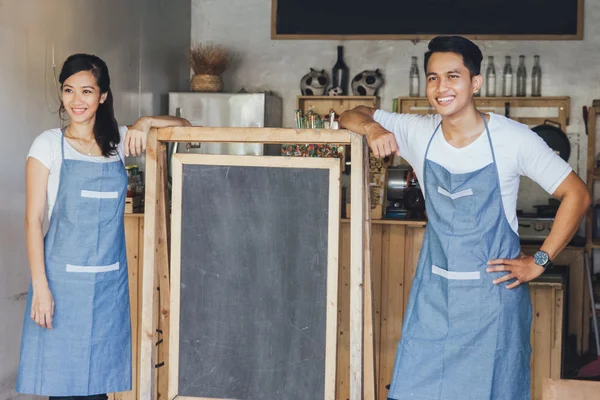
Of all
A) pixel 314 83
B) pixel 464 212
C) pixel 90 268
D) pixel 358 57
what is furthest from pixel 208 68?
pixel 464 212

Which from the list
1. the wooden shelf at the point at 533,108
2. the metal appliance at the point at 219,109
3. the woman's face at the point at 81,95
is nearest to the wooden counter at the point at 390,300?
the woman's face at the point at 81,95

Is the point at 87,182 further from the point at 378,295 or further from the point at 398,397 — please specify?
the point at 378,295

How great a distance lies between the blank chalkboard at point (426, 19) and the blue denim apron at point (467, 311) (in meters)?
4.27

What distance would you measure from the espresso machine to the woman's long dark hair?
1.97m

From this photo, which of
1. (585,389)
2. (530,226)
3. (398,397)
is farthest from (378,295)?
(530,226)

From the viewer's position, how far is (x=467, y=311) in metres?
2.41

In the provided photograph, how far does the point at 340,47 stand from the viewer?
6.62 meters

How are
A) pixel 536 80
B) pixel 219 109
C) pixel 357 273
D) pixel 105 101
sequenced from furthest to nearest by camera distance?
pixel 536 80, pixel 219 109, pixel 105 101, pixel 357 273

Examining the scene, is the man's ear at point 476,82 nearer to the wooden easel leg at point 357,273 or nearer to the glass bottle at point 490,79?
the wooden easel leg at point 357,273

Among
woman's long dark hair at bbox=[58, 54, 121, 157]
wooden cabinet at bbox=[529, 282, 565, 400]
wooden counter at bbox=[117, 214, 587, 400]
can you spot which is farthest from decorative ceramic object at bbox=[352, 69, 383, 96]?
woman's long dark hair at bbox=[58, 54, 121, 157]

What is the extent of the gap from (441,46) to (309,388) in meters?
1.11

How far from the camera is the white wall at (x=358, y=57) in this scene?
642 cm

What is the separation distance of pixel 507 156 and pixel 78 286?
146 centimetres

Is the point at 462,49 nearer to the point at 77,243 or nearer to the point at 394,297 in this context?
the point at 77,243
